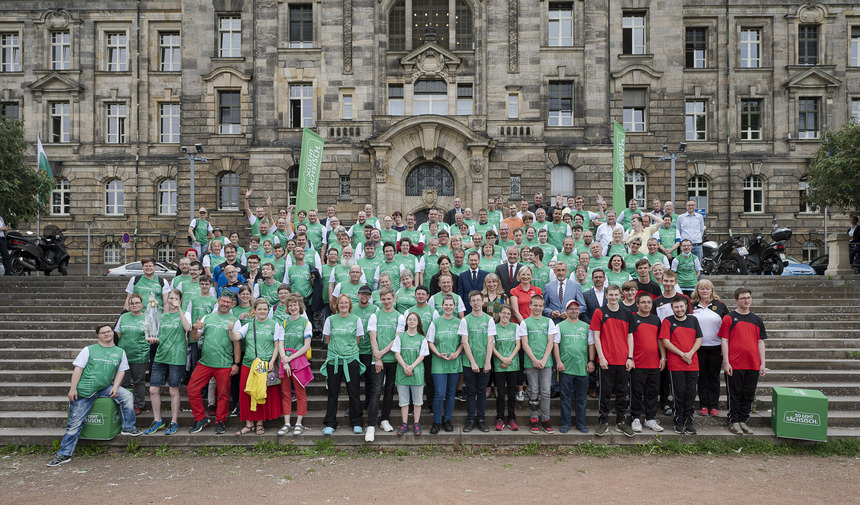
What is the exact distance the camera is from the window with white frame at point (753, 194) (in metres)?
27.3

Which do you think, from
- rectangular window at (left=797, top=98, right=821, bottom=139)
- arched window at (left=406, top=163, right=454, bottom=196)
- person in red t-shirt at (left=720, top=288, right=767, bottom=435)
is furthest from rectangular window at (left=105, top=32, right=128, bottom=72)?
rectangular window at (left=797, top=98, right=821, bottom=139)

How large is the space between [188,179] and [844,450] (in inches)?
1077

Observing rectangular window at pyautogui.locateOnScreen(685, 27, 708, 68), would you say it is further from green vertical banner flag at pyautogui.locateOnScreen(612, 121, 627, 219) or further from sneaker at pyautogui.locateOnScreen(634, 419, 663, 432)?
sneaker at pyautogui.locateOnScreen(634, 419, 663, 432)

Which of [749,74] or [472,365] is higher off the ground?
[749,74]

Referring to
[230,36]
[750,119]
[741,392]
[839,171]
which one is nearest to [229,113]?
[230,36]

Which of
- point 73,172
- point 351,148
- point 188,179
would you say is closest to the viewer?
point 351,148

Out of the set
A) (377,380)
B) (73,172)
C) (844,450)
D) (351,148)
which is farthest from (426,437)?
(73,172)

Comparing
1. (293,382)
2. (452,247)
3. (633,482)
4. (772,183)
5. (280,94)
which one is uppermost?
(280,94)

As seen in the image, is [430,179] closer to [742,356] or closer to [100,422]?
[742,356]

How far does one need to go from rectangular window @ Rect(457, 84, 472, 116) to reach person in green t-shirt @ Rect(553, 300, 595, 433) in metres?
18.1

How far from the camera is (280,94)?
78.5ft

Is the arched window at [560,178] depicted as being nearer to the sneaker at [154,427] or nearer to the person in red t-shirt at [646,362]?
the person in red t-shirt at [646,362]

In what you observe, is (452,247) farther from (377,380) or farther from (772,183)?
(772,183)

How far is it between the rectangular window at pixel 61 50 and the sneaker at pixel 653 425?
111ft
